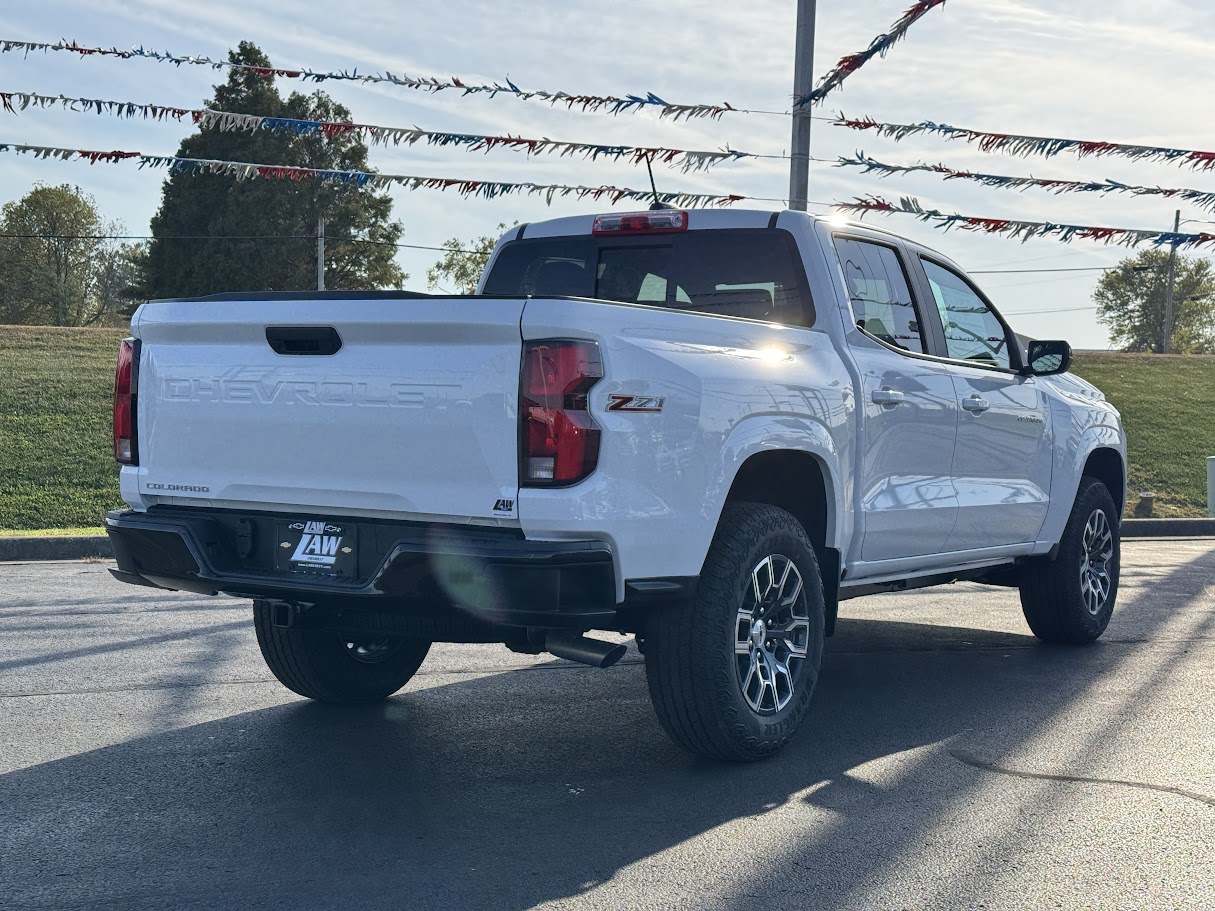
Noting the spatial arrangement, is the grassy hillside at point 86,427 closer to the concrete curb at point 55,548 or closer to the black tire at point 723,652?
the concrete curb at point 55,548

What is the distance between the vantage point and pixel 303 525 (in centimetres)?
461

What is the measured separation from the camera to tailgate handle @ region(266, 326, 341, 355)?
14.9 ft

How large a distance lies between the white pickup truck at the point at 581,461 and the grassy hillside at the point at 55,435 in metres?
11.4

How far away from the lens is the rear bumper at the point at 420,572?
417 cm

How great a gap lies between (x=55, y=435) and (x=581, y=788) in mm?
17105

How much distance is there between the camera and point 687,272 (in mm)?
6008

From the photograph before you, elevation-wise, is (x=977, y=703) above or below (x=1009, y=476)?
below

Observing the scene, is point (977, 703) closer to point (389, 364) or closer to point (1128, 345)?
point (389, 364)

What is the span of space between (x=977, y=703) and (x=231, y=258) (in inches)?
1998

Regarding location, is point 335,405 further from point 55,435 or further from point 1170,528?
point 55,435

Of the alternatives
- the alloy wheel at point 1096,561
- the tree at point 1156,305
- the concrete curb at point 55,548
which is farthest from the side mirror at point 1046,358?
the tree at point 1156,305

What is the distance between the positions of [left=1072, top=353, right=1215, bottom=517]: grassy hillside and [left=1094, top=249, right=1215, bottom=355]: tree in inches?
2032

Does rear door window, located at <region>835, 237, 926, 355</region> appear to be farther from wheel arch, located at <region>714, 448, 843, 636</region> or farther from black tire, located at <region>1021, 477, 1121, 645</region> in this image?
black tire, located at <region>1021, 477, 1121, 645</region>

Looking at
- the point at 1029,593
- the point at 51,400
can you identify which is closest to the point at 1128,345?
the point at 51,400
